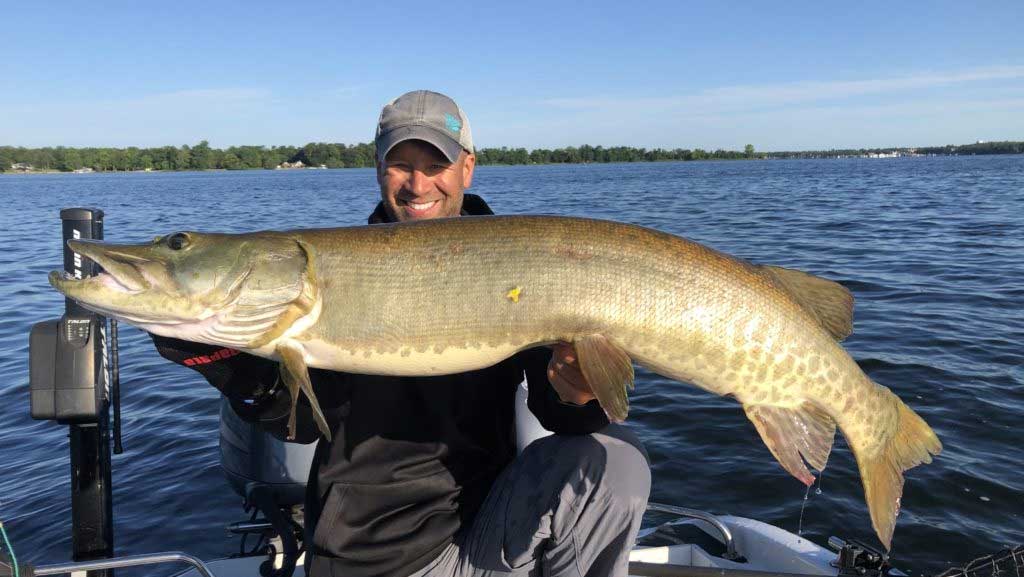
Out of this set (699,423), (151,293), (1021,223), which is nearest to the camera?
(151,293)

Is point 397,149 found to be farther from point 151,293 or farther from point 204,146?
point 204,146

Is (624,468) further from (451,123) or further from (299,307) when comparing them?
(451,123)

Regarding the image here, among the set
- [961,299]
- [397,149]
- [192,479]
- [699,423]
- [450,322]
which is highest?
[397,149]

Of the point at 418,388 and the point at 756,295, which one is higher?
the point at 756,295

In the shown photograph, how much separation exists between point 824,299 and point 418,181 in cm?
198

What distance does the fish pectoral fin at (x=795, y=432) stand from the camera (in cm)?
272

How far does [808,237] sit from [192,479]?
1515cm

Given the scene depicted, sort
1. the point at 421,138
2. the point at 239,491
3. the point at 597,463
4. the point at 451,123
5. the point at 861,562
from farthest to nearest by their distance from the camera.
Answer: the point at 239,491
the point at 861,562
the point at 451,123
the point at 421,138
the point at 597,463

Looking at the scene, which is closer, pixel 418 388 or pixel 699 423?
pixel 418 388

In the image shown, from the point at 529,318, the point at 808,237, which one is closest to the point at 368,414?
the point at 529,318

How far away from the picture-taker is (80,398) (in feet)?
10.7

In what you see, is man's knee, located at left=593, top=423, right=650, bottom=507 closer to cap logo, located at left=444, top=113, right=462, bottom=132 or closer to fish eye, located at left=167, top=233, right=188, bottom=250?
cap logo, located at left=444, top=113, right=462, bottom=132

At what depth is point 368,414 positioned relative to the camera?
2854 mm

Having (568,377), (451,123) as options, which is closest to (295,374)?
(568,377)
